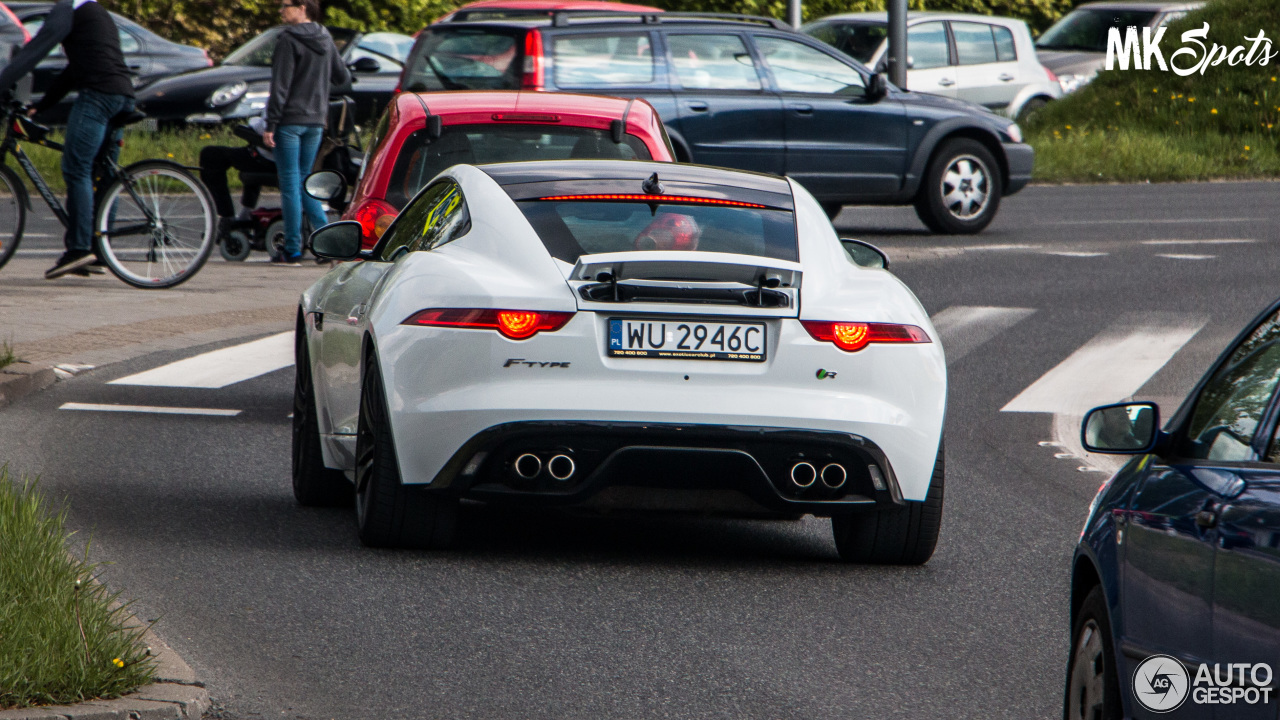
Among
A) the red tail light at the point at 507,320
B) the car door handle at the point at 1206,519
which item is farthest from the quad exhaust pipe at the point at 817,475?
the car door handle at the point at 1206,519

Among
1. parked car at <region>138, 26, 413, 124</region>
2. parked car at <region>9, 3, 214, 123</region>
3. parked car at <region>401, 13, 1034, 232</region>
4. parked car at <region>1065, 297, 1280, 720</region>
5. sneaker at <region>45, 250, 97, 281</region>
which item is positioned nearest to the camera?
parked car at <region>1065, 297, 1280, 720</region>

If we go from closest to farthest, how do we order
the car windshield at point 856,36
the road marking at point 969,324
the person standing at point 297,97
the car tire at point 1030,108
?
the road marking at point 969,324 < the person standing at point 297,97 < the car windshield at point 856,36 < the car tire at point 1030,108

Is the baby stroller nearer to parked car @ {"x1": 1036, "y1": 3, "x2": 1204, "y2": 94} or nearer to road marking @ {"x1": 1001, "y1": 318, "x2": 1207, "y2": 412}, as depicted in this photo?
road marking @ {"x1": 1001, "y1": 318, "x2": 1207, "y2": 412}

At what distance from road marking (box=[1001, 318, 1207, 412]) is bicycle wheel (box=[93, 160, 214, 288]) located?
5.78 meters

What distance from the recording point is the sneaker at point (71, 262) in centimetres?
1357

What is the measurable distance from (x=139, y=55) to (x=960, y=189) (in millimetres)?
12184

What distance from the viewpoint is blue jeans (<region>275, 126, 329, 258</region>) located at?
1445 cm

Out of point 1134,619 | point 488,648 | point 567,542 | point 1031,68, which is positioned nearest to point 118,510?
→ point 567,542

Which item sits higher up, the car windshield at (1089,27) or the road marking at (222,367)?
the road marking at (222,367)

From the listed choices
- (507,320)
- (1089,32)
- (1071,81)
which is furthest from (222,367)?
(1089,32)

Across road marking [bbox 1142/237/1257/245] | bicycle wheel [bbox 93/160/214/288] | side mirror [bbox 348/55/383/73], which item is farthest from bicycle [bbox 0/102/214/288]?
road marking [bbox 1142/237/1257/245]

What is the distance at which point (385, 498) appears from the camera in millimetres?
6363

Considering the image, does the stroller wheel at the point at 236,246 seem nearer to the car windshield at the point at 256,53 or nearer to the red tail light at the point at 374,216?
the red tail light at the point at 374,216

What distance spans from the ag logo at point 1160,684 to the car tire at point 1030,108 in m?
25.0
